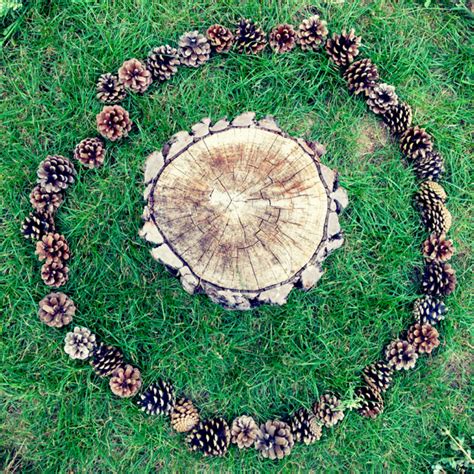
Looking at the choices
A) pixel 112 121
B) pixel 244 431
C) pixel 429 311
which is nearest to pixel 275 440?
pixel 244 431

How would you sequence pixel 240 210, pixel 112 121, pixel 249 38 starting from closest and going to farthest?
1. pixel 240 210
2. pixel 112 121
3. pixel 249 38

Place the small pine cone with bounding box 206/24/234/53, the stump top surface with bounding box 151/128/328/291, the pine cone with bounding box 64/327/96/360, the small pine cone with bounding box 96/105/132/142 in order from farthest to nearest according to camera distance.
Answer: the small pine cone with bounding box 206/24/234/53
the small pine cone with bounding box 96/105/132/142
the pine cone with bounding box 64/327/96/360
the stump top surface with bounding box 151/128/328/291

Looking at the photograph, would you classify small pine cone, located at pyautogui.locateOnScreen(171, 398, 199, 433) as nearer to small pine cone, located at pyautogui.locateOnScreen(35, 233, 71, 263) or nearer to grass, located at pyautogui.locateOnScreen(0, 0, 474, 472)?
grass, located at pyautogui.locateOnScreen(0, 0, 474, 472)

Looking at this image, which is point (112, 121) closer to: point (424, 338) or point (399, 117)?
point (399, 117)

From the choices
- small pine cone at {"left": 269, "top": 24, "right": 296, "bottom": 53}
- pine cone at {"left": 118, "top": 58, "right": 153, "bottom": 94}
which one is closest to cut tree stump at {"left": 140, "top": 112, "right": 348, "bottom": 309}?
pine cone at {"left": 118, "top": 58, "right": 153, "bottom": 94}

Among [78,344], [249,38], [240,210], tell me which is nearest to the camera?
[240,210]

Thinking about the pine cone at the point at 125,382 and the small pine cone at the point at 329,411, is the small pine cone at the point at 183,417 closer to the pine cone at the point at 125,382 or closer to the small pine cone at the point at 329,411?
the pine cone at the point at 125,382

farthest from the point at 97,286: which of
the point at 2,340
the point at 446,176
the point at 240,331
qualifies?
the point at 446,176
